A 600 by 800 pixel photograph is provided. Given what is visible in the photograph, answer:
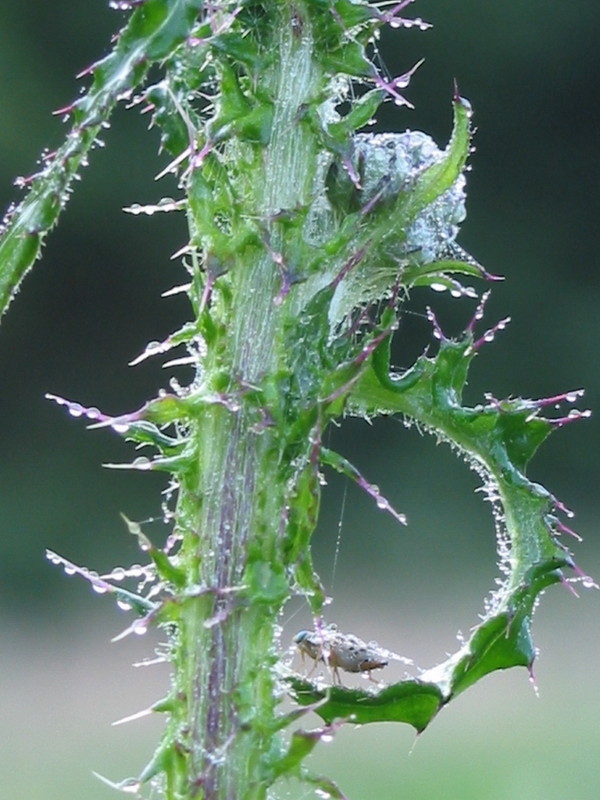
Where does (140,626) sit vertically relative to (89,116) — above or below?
below

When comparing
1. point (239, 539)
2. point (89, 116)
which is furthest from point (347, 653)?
point (89, 116)

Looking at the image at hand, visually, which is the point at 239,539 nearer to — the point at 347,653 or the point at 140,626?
the point at 140,626

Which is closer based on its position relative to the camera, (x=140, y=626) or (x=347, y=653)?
(x=140, y=626)

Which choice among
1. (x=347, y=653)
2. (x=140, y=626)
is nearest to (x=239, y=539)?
(x=140, y=626)

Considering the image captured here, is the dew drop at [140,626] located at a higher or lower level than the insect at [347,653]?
lower

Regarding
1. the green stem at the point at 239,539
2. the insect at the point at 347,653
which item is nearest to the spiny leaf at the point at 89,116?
the green stem at the point at 239,539

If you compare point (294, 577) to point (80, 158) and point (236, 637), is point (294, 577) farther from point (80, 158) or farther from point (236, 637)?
point (80, 158)

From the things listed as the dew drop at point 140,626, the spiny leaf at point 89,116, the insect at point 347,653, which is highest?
the spiny leaf at point 89,116

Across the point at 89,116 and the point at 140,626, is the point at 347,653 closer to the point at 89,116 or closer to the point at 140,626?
the point at 140,626

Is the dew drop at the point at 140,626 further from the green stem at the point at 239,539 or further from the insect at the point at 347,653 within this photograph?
the insect at the point at 347,653

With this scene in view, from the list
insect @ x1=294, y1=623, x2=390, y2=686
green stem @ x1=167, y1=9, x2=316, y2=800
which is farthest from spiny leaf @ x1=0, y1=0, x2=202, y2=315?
insect @ x1=294, y1=623, x2=390, y2=686

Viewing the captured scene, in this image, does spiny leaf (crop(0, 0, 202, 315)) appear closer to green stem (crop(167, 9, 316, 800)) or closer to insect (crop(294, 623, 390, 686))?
green stem (crop(167, 9, 316, 800))

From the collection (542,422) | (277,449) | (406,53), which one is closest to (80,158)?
(277,449)
